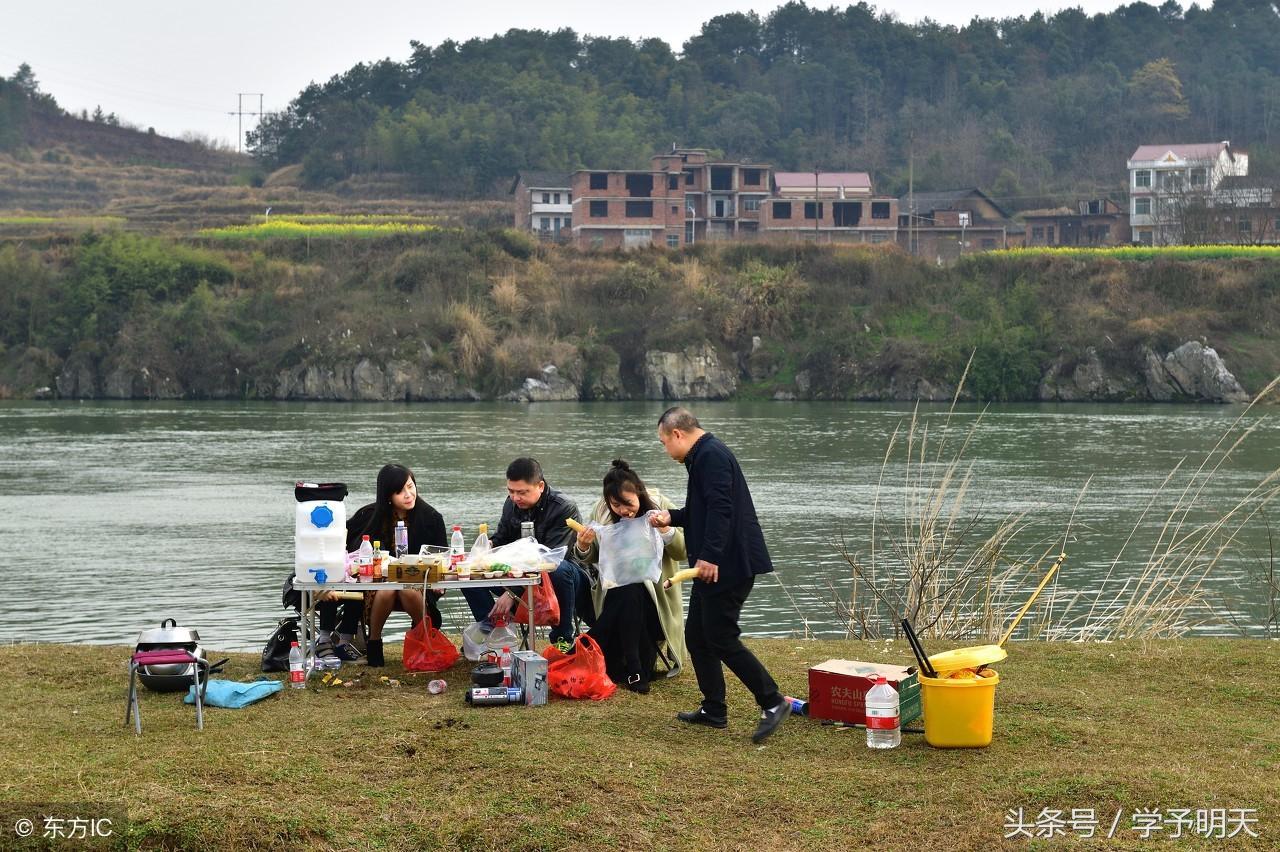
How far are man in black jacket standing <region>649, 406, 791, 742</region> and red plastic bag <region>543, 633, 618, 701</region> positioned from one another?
2.06 feet

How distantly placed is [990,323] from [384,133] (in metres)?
47.7

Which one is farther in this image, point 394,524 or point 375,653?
point 394,524

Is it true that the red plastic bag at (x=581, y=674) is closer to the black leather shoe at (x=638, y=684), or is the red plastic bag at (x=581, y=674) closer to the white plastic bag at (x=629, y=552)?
the black leather shoe at (x=638, y=684)

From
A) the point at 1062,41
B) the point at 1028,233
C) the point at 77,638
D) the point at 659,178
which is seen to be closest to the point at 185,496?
the point at 77,638

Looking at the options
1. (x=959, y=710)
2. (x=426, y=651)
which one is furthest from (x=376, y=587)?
(x=959, y=710)

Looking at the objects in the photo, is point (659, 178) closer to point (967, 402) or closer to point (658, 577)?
point (967, 402)

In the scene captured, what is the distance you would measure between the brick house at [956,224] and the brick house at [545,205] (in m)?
17.0

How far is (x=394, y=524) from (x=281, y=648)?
Result: 2.88 ft

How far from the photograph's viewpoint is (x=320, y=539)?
710 cm

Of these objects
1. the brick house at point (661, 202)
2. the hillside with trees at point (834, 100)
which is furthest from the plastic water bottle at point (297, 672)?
the hillside with trees at point (834, 100)

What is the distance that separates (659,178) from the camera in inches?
2763

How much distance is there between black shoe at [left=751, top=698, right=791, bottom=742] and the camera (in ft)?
20.6
